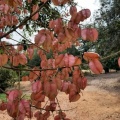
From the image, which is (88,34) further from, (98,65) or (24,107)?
(24,107)

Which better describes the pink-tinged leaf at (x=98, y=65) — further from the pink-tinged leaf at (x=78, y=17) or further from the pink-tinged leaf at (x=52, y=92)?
the pink-tinged leaf at (x=78, y=17)

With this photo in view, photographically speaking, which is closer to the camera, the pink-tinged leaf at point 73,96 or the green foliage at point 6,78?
the pink-tinged leaf at point 73,96

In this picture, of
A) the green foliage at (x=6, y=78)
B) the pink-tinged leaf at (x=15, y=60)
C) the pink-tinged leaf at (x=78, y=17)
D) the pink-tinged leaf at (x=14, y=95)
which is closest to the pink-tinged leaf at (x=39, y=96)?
the pink-tinged leaf at (x=14, y=95)

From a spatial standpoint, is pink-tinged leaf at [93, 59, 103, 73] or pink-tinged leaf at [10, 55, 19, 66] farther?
pink-tinged leaf at [10, 55, 19, 66]

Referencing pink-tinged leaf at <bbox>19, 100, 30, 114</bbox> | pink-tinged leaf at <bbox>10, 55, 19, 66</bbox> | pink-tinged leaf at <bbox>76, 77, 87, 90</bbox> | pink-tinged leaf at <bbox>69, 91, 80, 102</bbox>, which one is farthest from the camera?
pink-tinged leaf at <bbox>10, 55, 19, 66</bbox>

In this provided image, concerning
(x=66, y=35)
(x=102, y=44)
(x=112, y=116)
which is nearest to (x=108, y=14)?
(x=102, y=44)

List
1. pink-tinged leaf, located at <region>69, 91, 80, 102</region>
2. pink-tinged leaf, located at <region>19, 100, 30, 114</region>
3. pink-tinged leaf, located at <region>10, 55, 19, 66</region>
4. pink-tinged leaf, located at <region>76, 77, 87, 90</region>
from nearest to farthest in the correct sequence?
pink-tinged leaf, located at <region>19, 100, 30, 114</region> → pink-tinged leaf, located at <region>76, 77, 87, 90</region> → pink-tinged leaf, located at <region>69, 91, 80, 102</region> → pink-tinged leaf, located at <region>10, 55, 19, 66</region>

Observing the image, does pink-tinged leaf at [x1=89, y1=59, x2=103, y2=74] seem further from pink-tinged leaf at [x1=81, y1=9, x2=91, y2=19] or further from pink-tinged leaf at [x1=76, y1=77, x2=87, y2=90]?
pink-tinged leaf at [x1=81, y1=9, x2=91, y2=19]

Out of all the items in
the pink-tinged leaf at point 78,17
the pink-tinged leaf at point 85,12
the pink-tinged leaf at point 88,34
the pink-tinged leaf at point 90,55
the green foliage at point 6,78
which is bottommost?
the green foliage at point 6,78

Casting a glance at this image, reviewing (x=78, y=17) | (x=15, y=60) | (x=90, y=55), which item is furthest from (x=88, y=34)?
(x=15, y=60)

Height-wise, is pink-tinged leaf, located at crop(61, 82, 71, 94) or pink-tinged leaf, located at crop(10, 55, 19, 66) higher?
pink-tinged leaf, located at crop(10, 55, 19, 66)

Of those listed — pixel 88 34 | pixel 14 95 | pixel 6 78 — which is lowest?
pixel 6 78

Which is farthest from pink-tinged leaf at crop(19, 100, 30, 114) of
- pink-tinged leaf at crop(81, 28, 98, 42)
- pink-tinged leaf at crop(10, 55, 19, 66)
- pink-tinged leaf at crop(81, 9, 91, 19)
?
pink-tinged leaf at crop(10, 55, 19, 66)

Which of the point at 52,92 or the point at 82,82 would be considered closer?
the point at 52,92
